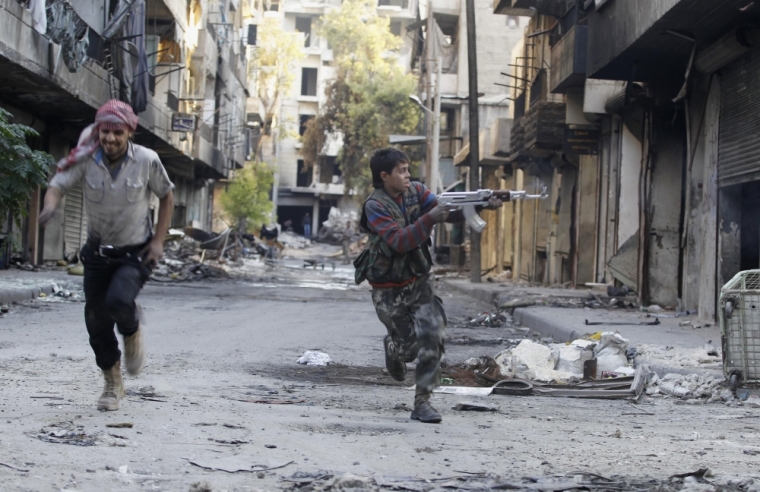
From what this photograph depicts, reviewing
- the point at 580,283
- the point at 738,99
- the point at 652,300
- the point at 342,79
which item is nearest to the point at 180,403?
the point at 738,99

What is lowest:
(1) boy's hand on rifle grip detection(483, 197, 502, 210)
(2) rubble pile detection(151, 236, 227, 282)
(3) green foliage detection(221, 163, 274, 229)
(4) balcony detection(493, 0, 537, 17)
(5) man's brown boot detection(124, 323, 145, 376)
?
(5) man's brown boot detection(124, 323, 145, 376)

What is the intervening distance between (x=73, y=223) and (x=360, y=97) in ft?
96.6

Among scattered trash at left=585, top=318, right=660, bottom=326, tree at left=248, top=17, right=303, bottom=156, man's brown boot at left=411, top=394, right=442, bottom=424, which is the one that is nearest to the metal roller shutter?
scattered trash at left=585, top=318, right=660, bottom=326

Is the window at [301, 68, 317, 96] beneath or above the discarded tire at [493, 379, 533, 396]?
above

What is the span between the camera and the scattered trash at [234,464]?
3.66m

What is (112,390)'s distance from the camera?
5.02 meters

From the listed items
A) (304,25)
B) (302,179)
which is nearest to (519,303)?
(302,179)

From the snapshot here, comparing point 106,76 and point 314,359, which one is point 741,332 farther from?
point 106,76

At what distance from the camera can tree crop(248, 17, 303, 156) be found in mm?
60500

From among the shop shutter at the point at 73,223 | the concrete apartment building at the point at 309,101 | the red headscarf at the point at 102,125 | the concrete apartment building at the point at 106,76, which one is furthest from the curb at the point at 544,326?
the concrete apartment building at the point at 309,101

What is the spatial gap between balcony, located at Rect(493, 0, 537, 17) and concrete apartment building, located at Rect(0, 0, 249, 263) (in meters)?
9.31

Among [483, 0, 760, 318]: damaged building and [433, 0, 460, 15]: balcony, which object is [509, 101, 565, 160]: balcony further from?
[433, 0, 460, 15]: balcony

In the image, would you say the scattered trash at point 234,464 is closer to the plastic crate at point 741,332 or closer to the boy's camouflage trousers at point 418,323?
the boy's camouflage trousers at point 418,323

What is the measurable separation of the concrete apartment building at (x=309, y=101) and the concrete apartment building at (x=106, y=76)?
1179 inches
